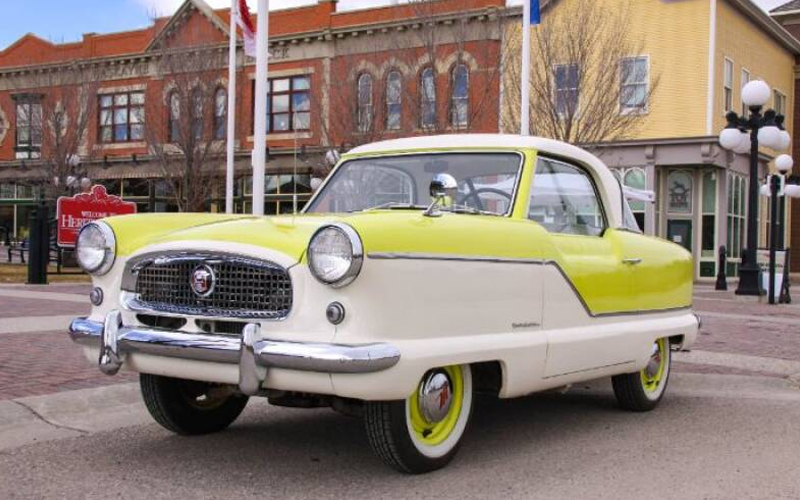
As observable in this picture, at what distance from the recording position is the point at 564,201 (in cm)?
573

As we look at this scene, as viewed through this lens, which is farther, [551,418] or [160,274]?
[551,418]

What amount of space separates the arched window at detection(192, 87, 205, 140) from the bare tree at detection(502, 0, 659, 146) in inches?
368

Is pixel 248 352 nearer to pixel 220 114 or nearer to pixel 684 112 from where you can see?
pixel 684 112

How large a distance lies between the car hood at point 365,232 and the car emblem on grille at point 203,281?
12 centimetres

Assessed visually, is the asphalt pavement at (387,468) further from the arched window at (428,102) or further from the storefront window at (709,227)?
the storefront window at (709,227)

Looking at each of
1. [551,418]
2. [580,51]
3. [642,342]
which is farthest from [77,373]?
[580,51]

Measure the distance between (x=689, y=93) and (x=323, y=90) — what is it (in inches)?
437

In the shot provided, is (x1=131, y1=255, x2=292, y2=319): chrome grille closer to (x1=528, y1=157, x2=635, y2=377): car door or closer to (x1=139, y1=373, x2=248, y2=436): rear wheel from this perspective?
(x1=139, y1=373, x2=248, y2=436): rear wheel

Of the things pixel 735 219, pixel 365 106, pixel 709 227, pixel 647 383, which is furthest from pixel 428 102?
pixel 647 383

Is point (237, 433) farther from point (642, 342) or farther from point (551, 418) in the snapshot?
point (642, 342)

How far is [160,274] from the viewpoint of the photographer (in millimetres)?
4434

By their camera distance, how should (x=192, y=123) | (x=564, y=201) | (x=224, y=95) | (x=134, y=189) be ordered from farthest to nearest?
(x=134, y=189), (x=224, y=95), (x=192, y=123), (x=564, y=201)

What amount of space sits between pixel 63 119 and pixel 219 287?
30390 millimetres

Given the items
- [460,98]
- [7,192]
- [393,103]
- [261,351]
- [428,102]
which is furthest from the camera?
[7,192]
